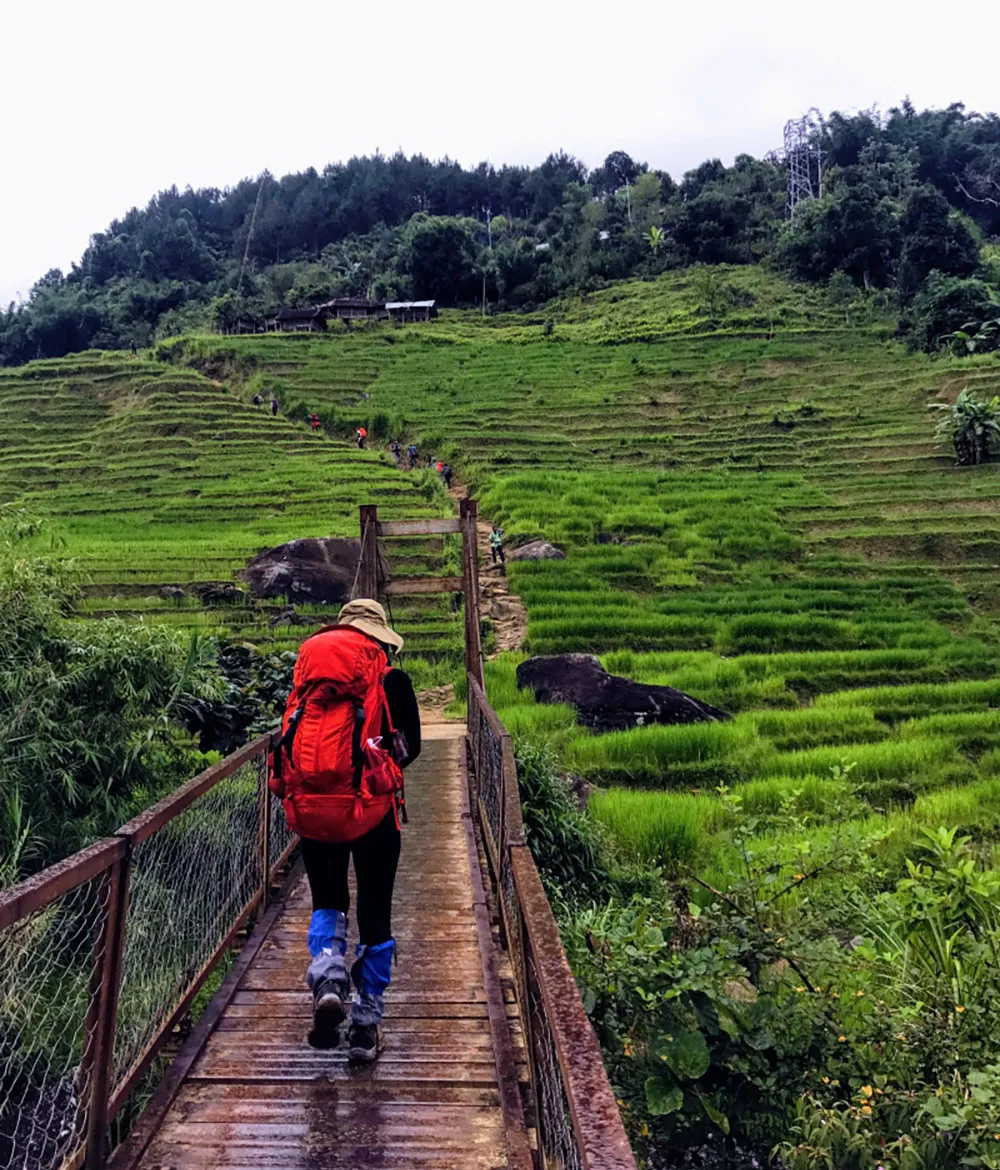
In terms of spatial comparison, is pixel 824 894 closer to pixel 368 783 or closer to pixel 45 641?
pixel 368 783

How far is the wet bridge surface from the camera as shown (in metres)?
2.39

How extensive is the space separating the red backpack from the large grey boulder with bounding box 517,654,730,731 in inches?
280

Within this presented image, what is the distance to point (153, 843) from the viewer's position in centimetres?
339

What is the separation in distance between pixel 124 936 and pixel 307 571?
44.9 feet

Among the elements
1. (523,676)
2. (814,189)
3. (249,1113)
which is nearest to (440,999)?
(249,1113)

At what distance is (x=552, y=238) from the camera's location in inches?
2325

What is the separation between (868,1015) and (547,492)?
676 inches

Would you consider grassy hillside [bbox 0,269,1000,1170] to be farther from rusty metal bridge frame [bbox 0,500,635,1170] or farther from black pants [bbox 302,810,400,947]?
black pants [bbox 302,810,400,947]

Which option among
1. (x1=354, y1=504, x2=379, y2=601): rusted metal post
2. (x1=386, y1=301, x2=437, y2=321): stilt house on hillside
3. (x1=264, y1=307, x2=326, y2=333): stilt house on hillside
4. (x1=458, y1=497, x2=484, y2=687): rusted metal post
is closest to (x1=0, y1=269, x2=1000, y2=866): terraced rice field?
(x1=458, y1=497, x2=484, y2=687): rusted metal post

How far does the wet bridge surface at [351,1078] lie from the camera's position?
2.39 metres

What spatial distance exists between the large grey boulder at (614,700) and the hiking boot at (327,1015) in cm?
709

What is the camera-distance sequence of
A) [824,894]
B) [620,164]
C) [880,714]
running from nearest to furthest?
[824,894] → [880,714] → [620,164]

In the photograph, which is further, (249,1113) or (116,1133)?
(116,1133)

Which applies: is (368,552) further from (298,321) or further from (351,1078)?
(298,321)
